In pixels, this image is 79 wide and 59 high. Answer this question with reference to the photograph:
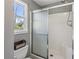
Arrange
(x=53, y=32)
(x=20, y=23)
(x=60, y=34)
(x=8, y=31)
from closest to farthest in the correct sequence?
(x=8, y=31)
(x=60, y=34)
(x=53, y=32)
(x=20, y=23)

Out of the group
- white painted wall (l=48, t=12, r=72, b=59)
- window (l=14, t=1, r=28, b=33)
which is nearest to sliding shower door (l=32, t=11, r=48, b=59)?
white painted wall (l=48, t=12, r=72, b=59)

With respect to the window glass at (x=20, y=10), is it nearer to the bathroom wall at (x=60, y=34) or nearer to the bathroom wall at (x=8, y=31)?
the bathroom wall at (x=60, y=34)

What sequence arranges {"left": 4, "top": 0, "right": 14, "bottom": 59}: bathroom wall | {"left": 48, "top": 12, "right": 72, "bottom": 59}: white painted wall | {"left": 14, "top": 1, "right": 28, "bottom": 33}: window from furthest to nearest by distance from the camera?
{"left": 14, "top": 1, "right": 28, "bottom": 33}: window → {"left": 48, "top": 12, "right": 72, "bottom": 59}: white painted wall → {"left": 4, "top": 0, "right": 14, "bottom": 59}: bathroom wall

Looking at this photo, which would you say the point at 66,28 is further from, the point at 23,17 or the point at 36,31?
the point at 23,17

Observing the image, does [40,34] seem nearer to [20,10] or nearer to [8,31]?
[20,10]

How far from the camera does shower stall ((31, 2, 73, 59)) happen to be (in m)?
2.21

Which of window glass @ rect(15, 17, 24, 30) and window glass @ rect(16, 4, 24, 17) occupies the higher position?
window glass @ rect(16, 4, 24, 17)

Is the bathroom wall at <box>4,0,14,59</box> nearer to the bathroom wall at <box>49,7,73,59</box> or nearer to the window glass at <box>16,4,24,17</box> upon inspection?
the bathroom wall at <box>49,7,73,59</box>

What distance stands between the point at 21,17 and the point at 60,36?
1236 mm

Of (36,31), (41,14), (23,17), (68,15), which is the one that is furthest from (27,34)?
(68,15)

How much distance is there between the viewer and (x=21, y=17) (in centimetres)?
269

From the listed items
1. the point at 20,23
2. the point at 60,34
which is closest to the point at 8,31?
the point at 60,34

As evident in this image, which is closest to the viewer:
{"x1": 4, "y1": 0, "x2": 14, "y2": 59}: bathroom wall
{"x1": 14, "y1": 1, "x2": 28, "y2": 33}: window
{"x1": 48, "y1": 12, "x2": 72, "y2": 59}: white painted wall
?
{"x1": 4, "y1": 0, "x2": 14, "y2": 59}: bathroom wall

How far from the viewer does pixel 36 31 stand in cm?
285
